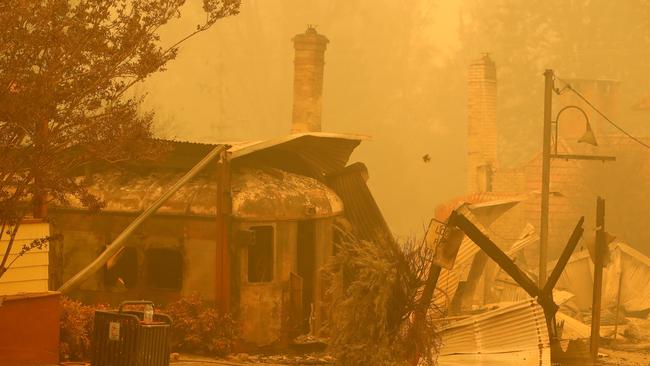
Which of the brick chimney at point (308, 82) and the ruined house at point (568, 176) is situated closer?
the brick chimney at point (308, 82)

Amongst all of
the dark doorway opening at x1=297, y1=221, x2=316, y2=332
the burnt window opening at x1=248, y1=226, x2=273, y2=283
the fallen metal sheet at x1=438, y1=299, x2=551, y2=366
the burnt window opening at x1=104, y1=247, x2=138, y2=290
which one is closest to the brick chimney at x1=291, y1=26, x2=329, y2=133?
the dark doorway opening at x1=297, y1=221, x2=316, y2=332

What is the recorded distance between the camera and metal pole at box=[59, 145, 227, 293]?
14.8 meters

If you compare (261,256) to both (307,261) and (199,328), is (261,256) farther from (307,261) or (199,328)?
(199,328)

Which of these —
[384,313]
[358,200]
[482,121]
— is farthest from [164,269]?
[482,121]

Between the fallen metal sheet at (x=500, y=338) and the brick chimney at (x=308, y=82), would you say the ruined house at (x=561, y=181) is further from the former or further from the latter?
the fallen metal sheet at (x=500, y=338)

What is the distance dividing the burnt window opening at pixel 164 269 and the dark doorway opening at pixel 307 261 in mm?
2372

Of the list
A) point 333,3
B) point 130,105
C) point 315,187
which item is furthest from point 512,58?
point 130,105

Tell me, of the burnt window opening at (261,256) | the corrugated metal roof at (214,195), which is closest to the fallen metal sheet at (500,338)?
the burnt window opening at (261,256)

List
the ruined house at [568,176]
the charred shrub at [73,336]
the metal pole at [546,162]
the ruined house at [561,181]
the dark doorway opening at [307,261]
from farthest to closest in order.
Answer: the ruined house at [568,176] < the ruined house at [561,181] < the metal pole at [546,162] < the dark doorway opening at [307,261] < the charred shrub at [73,336]

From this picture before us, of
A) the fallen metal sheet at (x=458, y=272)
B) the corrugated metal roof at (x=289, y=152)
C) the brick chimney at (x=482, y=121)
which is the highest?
the brick chimney at (x=482, y=121)

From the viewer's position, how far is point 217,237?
16438 mm

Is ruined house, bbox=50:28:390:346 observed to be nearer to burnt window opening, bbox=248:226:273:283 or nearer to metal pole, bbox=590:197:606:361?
burnt window opening, bbox=248:226:273:283

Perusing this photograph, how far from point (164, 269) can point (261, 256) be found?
1653 millimetres

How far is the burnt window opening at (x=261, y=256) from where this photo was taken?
675 inches
